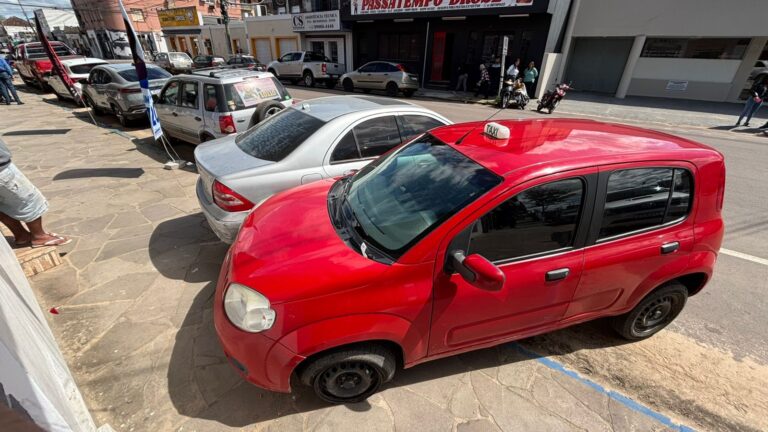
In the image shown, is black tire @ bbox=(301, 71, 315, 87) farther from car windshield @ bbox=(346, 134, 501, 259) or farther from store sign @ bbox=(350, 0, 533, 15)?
car windshield @ bbox=(346, 134, 501, 259)

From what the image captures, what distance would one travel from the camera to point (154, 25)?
156 ft

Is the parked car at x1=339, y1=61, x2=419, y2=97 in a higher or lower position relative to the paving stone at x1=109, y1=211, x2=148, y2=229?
higher

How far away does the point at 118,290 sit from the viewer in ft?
11.1

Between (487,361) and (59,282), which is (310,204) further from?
(59,282)

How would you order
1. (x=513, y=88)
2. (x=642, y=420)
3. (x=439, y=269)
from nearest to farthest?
1. (x=439, y=269)
2. (x=642, y=420)
3. (x=513, y=88)

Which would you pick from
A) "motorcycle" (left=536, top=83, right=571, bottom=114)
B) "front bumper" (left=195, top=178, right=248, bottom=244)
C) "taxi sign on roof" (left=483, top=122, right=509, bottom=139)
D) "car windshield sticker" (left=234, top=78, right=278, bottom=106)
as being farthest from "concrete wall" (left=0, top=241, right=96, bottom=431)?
"motorcycle" (left=536, top=83, right=571, bottom=114)

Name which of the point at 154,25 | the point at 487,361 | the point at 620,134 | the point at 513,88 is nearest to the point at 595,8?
the point at 513,88

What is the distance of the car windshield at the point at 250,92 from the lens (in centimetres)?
602

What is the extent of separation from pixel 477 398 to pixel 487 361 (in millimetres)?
360

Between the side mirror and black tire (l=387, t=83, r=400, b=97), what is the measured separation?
52.9ft

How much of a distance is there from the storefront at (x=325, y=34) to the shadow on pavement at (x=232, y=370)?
2248 cm

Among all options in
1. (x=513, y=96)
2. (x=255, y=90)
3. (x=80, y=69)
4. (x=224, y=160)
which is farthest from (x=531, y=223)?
(x=80, y=69)

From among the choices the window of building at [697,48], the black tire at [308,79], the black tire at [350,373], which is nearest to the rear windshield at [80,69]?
the black tire at [308,79]

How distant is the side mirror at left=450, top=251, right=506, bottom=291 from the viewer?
177cm
